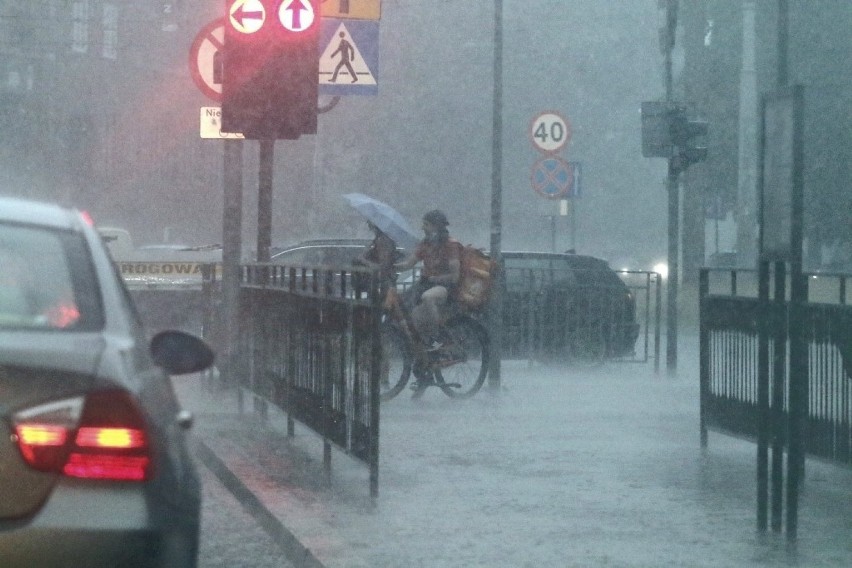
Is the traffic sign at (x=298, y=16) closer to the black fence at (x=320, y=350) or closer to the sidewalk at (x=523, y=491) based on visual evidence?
the black fence at (x=320, y=350)

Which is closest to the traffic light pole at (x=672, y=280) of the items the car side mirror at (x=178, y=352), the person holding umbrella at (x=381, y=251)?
the person holding umbrella at (x=381, y=251)

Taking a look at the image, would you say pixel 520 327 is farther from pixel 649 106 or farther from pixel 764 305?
pixel 764 305

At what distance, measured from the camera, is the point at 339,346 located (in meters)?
8.85

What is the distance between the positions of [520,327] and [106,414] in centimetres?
1539

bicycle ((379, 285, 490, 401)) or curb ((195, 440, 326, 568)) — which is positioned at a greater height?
bicycle ((379, 285, 490, 401))

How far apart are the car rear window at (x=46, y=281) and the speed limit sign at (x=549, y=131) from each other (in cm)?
1695

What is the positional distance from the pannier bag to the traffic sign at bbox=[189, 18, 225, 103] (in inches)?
114

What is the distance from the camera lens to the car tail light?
152 inches

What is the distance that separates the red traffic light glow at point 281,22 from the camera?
36.8ft

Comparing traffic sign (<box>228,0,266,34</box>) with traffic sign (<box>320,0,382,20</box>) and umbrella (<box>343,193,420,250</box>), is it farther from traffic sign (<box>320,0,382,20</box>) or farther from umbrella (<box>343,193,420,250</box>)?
umbrella (<box>343,193,420,250</box>)

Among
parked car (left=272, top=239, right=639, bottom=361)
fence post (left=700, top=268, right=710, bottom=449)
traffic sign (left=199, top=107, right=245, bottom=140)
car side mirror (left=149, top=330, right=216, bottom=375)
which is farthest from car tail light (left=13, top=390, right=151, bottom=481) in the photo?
parked car (left=272, top=239, right=639, bottom=361)

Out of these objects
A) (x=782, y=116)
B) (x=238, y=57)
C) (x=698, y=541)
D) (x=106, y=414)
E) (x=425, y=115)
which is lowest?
(x=698, y=541)

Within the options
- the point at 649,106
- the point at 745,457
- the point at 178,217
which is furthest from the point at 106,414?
the point at 178,217

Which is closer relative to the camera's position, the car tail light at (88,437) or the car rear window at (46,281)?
the car tail light at (88,437)
